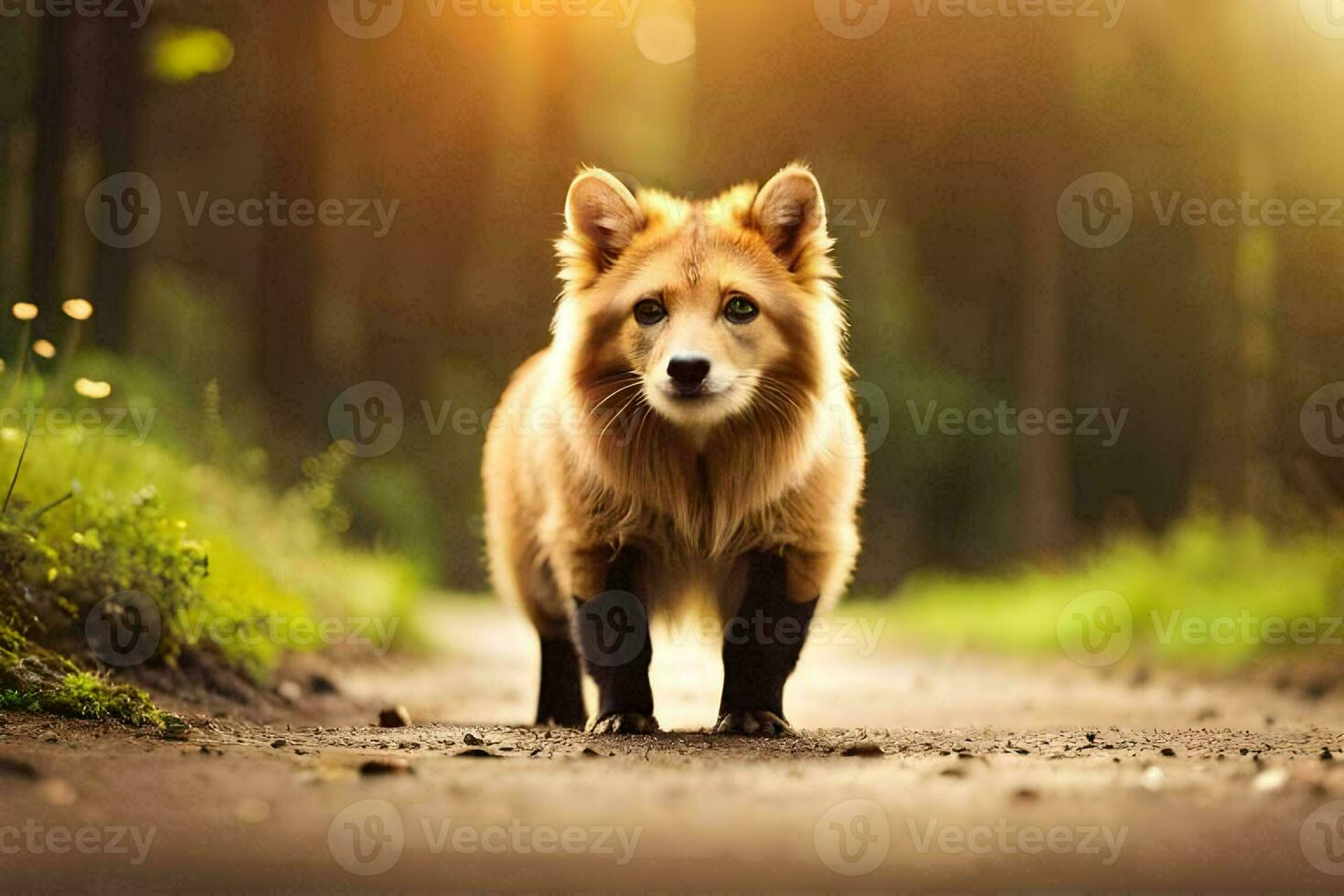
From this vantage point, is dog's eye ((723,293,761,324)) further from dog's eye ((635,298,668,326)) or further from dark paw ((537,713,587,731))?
dark paw ((537,713,587,731))

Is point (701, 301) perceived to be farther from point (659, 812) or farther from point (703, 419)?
point (659, 812)

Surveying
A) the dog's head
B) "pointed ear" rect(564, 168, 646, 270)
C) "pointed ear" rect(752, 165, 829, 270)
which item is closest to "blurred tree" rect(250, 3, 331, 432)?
"pointed ear" rect(564, 168, 646, 270)

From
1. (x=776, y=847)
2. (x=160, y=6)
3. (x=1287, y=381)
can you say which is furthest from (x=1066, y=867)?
(x=1287, y=381)

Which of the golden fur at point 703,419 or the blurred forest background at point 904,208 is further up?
the blurred forest background at point 904,208

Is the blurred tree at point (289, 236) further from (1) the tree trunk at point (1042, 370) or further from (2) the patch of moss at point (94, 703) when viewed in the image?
(2) the patch of moss at point (94, 703)

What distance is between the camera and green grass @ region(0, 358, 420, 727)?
5.32 m

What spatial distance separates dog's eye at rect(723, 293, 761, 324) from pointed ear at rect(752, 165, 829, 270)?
0.44 meters

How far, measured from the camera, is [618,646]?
5668 millimetres

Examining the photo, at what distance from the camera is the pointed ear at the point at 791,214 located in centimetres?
582

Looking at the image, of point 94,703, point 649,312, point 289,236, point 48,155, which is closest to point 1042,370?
point 289,236

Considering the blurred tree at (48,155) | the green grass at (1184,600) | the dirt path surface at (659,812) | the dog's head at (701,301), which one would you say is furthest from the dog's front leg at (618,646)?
the blurred tree at (48,155)

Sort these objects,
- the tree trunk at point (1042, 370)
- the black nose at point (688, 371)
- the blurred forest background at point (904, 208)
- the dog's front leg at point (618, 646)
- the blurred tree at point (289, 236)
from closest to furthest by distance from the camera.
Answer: the black nose at point (688, 371), the dog's front leg at point (618, 646), the blurred forest background at point (904, 208), the blurred tree at point (289, 236), the tree trunk at point (1042, 370)

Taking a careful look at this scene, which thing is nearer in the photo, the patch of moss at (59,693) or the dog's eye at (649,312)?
the patch of moss at (59,693)

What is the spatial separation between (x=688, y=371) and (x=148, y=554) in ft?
10.1
